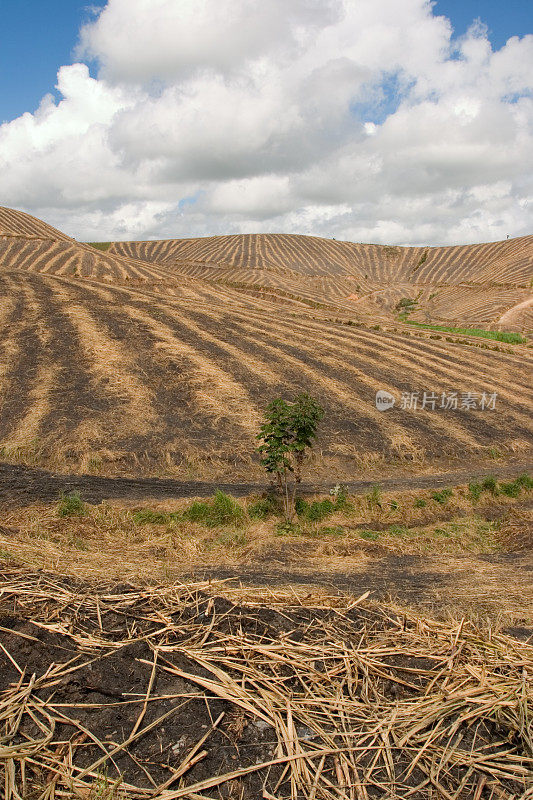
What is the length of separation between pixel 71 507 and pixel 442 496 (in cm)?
830

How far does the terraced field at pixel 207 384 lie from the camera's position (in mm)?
11930

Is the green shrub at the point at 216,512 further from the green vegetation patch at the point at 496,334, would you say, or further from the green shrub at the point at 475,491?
the green vegetation patch at the point at 496,334

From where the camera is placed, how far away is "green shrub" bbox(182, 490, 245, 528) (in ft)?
29.6

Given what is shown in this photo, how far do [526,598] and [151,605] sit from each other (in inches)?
185

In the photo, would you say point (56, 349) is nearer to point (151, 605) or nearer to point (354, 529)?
point (354, 529)

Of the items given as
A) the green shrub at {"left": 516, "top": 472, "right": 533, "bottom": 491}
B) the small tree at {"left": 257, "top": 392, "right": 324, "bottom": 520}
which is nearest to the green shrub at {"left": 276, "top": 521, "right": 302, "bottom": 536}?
the small tree at {"left": 257, "top": 392, "right": 324, "bottom": 520}

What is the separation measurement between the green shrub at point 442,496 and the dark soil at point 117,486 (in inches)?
16.7

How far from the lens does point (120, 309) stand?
22812 mm

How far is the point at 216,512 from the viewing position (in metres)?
9.23

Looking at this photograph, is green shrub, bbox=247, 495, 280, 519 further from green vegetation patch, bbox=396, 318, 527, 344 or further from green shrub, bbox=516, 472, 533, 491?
green vegetation patch, bbox=396, 318, 527, 344

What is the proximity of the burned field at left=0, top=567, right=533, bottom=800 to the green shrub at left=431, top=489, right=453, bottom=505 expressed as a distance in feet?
24.1

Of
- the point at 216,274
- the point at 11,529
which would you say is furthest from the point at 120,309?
the point at 216,274
